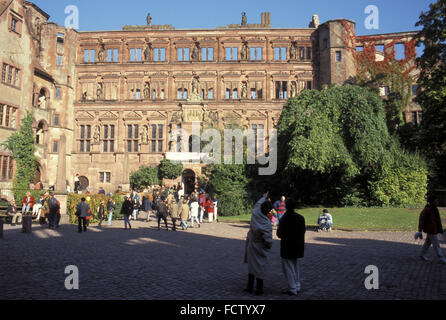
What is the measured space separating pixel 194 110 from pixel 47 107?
15.6 m

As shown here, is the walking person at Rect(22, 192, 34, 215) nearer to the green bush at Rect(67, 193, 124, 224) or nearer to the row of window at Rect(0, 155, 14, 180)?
the green bush at Rect(67, 193, 124, 224)

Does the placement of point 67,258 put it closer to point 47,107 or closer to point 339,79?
point 47,107

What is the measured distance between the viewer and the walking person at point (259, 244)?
632 centimetres

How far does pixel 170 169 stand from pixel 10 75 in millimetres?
16432

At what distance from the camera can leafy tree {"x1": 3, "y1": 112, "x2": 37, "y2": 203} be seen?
2898cm

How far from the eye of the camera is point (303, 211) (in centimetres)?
2406

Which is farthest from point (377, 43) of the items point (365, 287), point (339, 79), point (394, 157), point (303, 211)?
point (365, 287)

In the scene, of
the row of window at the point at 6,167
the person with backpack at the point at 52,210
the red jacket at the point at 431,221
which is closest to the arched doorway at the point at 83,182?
the row of window at the point at 6,167

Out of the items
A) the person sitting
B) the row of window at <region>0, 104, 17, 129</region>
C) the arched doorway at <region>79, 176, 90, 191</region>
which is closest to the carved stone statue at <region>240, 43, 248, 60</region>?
the arched doorway at <region>79, 176, 90, 191</region>

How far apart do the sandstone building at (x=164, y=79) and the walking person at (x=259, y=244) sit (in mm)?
33563

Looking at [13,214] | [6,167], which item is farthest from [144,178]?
[13,214]

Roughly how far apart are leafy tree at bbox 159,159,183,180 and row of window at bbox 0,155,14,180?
13763mm

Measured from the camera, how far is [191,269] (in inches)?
328

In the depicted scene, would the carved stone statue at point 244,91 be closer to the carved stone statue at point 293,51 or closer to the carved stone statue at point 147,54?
the carved stone statue at point 293,51
